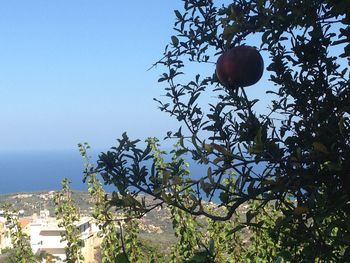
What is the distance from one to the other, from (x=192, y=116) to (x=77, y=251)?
451cm

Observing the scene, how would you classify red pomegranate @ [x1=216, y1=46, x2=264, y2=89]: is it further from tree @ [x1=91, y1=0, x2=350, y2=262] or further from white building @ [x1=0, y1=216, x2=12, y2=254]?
white building @ [x1=0, y1=216, x2=12, y2=254]

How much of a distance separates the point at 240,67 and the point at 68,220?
5.20 meters

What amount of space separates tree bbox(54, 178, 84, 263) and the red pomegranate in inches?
197

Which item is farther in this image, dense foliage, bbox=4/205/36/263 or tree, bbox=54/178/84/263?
dense foliage, bbox=4/205/36/263

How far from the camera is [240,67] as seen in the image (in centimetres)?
239

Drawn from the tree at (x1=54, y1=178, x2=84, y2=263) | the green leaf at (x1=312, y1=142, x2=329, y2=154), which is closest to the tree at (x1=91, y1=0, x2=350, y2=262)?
the green leaf at (x1=312, y1=142, x2=329, y2=154)

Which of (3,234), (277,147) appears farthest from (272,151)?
(3,234)

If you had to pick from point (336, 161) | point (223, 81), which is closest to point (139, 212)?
point (223, 81)

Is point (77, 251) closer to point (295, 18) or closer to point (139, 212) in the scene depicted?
point (139, 212)

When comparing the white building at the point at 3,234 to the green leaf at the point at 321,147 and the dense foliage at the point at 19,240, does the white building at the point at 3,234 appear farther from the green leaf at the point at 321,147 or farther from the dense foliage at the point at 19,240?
the green leaf at the point at 321,147

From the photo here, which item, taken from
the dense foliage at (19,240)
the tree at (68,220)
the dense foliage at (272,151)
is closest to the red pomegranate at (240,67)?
the dense foliage at (272,151)

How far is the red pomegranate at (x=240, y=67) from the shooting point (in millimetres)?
2402

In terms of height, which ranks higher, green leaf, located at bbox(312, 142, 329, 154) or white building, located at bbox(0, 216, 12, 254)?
white building, located at bbox(0, 216, 12, 254)

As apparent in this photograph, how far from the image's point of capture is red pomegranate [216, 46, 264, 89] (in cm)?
240
